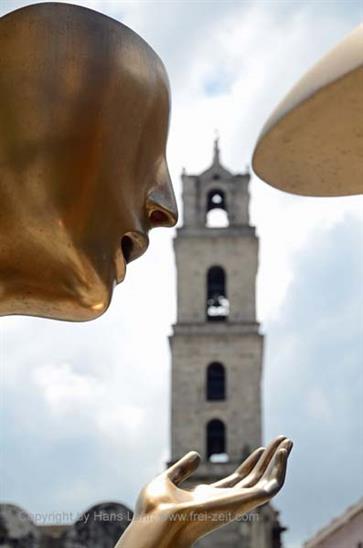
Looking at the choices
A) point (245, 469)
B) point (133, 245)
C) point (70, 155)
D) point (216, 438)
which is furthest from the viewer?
point (216, 438)

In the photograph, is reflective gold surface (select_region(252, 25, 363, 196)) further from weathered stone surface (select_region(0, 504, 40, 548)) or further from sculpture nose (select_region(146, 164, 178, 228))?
weathered stone surface (select_region(0, 504, 40, 548))

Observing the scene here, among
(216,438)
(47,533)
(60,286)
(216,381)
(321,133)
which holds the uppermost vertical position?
(216,381)

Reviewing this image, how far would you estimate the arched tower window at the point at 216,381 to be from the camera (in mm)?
27328

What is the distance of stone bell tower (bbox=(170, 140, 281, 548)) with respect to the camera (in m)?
26.5

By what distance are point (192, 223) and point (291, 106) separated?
26.0 m

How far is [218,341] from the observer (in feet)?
89.8

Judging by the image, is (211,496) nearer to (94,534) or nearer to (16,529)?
(94,534)

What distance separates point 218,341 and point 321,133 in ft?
81.4

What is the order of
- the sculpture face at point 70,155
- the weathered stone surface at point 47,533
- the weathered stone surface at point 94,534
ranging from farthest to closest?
the weathered stone surface at point 47,533 < the weathered stone surface at point 94,534 < the sculpture face at point 70,155

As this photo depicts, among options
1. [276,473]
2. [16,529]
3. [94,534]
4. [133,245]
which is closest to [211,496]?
[276,473]

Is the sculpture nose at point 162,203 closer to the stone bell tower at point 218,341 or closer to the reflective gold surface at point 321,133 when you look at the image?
the reflective gold surface at point 321,133

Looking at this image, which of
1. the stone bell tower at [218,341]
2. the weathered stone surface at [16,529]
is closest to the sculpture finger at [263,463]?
the weathered stone surface at [16,529]

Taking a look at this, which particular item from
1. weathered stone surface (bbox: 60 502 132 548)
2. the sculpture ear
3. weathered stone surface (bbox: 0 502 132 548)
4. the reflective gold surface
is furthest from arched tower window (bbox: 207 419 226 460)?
the sculpture ear

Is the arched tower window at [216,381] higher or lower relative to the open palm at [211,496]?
higher
